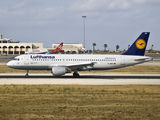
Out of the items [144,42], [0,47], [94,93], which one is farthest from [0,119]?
[0,47]

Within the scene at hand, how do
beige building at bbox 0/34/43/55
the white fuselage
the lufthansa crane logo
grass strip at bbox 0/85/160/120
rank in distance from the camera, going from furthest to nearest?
beige building at bbox 0/34/43/55 → the lufthansa crane logo → the white fuselage → grass strip at bbox 0/85/160/120

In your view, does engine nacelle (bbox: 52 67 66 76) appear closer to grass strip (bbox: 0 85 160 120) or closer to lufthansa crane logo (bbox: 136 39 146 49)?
grass strip (bbox: 0 85 160 120)

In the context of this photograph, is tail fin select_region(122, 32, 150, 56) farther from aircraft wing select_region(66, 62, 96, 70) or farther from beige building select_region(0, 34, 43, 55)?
beige building select_region(0, 34, 43, 55)

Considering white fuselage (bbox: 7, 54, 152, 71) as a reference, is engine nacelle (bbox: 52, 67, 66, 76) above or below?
below

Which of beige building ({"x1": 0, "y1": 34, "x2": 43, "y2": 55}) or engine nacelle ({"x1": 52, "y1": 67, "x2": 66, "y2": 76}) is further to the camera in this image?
beige building ({"x1": 0, "y1": 34, "x2": 43, "y2": 55})

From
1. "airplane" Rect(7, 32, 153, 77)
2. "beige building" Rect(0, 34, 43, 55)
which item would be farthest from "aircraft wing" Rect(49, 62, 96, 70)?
"beige building" Rect(0, 34, 43, 55)

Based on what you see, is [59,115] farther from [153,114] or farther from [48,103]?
[153,114]

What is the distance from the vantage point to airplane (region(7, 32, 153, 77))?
4128 centimetres

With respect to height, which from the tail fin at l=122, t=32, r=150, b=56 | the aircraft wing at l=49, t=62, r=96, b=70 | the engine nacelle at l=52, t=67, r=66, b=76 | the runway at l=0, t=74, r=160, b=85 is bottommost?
the runway at l=0, t=74, r=160, b=85

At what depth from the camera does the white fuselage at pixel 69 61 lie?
41.4m

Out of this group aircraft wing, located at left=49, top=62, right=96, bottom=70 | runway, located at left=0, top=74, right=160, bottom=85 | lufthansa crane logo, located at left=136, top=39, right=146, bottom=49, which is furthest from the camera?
lufthansa crane logo, located at left=136, top=39, right=146, bottom=49

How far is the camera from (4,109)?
60.2 feet

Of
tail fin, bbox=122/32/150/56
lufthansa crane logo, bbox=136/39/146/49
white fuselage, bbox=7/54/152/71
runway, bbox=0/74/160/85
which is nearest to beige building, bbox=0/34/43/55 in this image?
white fuselage, bbox=7/54/152/71

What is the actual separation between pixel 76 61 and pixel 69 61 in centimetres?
111
